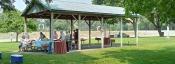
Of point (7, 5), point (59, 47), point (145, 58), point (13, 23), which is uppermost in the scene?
point (7, 5)

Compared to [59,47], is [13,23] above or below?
above

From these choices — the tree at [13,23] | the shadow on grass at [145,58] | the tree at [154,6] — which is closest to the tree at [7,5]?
the shadow on grass at [145,58]

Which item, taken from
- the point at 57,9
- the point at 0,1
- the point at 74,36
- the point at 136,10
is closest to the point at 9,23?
the point at 74,36

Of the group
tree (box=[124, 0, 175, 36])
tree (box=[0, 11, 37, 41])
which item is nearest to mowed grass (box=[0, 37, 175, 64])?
tree (box=[124, 0, 175, 36])

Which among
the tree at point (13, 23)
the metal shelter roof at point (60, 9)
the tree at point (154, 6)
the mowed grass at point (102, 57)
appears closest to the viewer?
the tree at point (154, 6)

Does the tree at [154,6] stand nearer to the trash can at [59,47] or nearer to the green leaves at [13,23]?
the trash can at [59,47]

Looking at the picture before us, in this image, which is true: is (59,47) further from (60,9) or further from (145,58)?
(145,58)

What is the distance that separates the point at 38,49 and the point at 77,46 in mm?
3236

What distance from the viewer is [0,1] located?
1870cm

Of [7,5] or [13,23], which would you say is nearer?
[7,5]

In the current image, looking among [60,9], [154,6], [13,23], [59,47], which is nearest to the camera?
[154,6]

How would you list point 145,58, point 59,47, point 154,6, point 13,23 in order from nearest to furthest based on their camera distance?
point 154,6
point 145,58
point 59,47
point 13,23

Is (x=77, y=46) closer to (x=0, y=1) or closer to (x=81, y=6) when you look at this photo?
(x=81, y=6)

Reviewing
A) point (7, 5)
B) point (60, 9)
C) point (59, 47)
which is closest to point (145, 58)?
point (59, 47)
